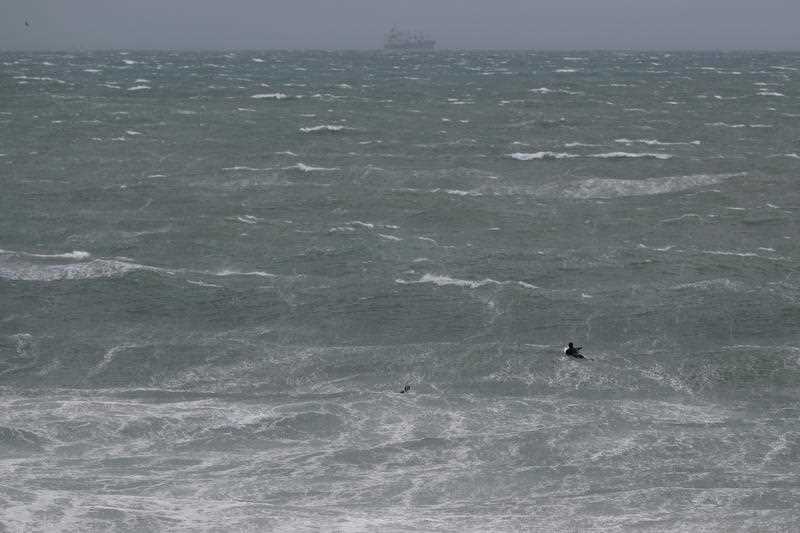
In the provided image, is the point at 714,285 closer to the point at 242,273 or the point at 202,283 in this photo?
the point at 242,273

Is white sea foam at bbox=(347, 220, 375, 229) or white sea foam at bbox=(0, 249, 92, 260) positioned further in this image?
white sea foam at bbox=(347, 220, 375, 229)

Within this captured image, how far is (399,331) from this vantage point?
1513 inches

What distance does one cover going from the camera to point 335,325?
39000 mm

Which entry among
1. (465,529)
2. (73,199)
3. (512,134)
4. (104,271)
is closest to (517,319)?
(465,529)

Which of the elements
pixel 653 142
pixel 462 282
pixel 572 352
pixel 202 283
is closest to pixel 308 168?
pixel 202 283

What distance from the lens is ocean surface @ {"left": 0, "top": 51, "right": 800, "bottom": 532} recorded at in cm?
2669

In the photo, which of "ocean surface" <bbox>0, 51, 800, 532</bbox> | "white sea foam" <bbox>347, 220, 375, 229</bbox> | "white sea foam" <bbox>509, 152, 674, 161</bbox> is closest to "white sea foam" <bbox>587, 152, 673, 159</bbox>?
"white sea foam" <bbox>509, 152, 674, 161</bbox>

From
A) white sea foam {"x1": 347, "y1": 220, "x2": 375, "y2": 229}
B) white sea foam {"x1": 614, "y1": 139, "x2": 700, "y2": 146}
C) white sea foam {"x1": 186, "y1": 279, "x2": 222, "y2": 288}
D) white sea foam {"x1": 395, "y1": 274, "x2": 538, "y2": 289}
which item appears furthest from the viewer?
white sea foam {"x1": 614, "y1": 139, "x2": 700, "y2": 146}

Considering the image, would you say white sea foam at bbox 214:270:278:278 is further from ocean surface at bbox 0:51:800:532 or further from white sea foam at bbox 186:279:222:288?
white sea foam at bbox 186:279:222:288

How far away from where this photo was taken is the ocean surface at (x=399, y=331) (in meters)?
26.7

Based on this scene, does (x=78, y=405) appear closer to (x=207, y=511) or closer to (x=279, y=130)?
(x=207, y=511)

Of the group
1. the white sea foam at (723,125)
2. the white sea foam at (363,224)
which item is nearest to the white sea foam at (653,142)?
the white sea foam at (723,125)

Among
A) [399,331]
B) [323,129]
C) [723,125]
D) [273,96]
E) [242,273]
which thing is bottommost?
[399,331]

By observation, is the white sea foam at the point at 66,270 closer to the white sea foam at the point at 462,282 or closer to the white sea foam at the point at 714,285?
the white sea foam at the point at 462,282
